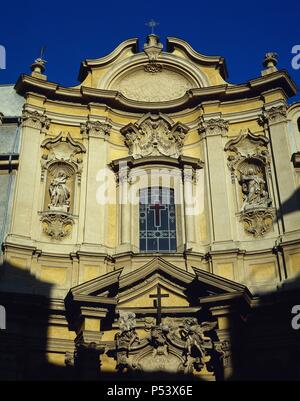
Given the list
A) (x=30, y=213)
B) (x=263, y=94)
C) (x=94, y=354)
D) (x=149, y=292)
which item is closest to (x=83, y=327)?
(x=94, y=354)

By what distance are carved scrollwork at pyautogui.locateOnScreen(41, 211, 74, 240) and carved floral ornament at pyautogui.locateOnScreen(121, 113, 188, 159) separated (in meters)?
2.67

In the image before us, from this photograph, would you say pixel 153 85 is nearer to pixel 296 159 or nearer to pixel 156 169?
pixel 156 169

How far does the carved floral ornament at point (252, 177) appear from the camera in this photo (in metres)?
13.4

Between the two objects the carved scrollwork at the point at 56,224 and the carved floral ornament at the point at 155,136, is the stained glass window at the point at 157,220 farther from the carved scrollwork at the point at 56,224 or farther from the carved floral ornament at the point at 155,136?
the carved scrollwork at the point at 56,224

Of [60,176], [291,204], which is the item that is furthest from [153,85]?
[291,204]

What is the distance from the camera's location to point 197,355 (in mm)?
11516

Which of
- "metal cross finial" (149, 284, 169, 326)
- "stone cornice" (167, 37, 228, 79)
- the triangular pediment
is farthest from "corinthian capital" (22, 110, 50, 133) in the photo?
"metal cross finial" (149, 284, 169, 326)

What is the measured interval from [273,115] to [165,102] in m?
3.07

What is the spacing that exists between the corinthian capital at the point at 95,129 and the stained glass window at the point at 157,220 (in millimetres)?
1926

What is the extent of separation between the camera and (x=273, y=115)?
14703 millimetres

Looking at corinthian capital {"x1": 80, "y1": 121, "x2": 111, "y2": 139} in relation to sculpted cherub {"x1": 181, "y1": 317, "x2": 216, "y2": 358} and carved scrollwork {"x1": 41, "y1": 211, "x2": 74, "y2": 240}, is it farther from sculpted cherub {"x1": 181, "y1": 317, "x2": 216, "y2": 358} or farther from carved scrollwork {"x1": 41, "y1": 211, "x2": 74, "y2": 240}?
sculpted cherub {"x1": 181, "y1": 317, "x2": 216, "y2": 358}

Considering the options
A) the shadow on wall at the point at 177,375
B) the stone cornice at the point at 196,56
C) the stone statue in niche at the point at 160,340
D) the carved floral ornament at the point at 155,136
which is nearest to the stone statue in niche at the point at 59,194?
the carved floral ornament at the point at 155,136

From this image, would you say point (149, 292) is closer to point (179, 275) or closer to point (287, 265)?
point (179, 275)

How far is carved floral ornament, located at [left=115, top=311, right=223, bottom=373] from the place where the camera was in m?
11.4
